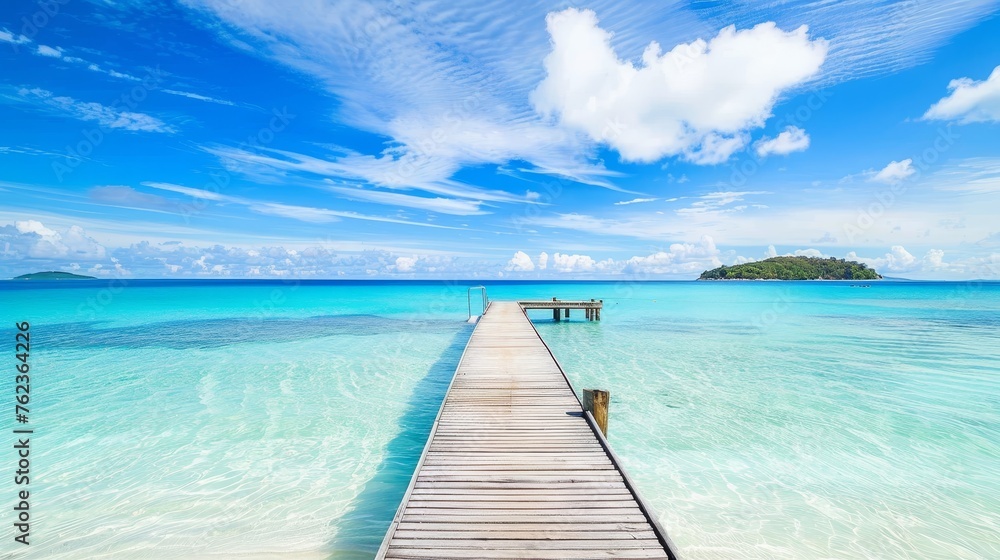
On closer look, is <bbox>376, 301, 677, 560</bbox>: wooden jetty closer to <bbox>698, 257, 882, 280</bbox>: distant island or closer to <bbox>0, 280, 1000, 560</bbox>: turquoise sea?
<bbox>0, 280, 1000, 560</bbox>: turquoise sea

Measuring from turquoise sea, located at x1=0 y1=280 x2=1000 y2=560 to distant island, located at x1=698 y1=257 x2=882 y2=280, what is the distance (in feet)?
480

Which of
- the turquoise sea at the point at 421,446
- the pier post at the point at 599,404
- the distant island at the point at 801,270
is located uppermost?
the distant island at the point at 801,270

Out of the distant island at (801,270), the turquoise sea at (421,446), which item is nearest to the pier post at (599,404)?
the turquoise sea at (421,446)

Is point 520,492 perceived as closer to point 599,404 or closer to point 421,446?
point 599,404

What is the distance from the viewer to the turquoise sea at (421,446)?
5.75m

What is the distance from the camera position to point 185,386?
12.4 metres

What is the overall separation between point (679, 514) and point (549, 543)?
10.6 ft

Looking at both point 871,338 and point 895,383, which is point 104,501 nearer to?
point 895,383

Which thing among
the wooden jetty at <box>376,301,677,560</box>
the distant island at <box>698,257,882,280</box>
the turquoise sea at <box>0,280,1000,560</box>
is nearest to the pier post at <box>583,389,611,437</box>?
the wooden jetty at <box>376,301,677,560</box>

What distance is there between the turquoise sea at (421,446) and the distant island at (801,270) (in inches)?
5761

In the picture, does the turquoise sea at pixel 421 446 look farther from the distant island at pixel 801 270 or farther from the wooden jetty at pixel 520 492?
the distant island at pixel 801 270

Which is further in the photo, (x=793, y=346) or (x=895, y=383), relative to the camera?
(x=793, y=346)

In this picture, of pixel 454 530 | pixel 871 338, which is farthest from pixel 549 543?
pixel 871 338

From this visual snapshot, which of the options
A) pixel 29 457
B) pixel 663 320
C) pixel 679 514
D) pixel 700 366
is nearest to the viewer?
pixel 679 514
